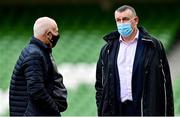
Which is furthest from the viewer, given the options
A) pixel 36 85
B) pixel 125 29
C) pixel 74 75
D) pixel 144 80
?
pixel 74 75

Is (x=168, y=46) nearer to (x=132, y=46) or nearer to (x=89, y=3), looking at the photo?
(x=89, y=3)

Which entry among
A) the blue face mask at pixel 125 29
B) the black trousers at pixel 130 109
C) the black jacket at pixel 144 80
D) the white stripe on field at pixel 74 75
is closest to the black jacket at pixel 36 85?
the black jacket at pixel 144 80

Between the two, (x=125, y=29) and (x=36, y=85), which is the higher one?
(x=125, y=29)

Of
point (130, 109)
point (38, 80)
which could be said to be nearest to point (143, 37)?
point (130, 109)

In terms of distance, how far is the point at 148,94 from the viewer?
583 cm

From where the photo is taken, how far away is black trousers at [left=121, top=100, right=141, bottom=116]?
19.3 ft

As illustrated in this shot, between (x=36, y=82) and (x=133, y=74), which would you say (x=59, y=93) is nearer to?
(x=36, y=82)

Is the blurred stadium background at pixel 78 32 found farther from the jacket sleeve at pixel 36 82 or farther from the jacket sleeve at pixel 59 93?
the jacket sleeve at pixel 36 82

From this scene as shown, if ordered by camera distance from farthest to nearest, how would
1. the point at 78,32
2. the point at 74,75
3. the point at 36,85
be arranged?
the point at 78,32
the point at 74,75
the point at 36,85

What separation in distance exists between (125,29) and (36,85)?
3.19ft

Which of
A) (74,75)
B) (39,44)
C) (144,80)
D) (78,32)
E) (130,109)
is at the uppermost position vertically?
(78,32)

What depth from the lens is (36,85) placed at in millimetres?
5535

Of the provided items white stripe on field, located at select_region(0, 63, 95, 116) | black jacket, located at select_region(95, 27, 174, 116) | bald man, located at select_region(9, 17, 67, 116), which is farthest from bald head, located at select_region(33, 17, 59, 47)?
white stripe on field, located at select_region(0, 63, 95, 116)

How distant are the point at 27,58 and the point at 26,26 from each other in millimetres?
8753
